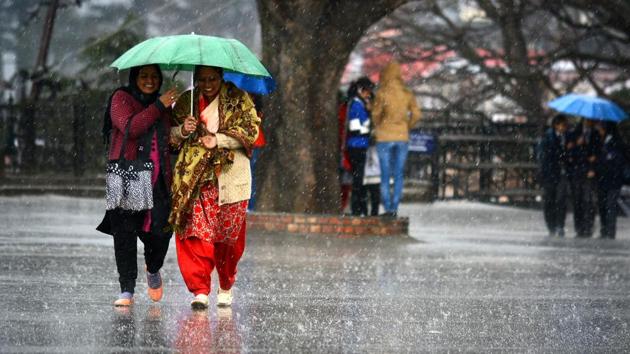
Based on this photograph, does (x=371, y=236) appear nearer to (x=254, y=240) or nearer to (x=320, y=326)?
(x=254, y=240)

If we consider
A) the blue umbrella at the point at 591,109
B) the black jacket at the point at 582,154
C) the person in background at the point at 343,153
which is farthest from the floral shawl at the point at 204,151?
the black jacket at the point at 582,154

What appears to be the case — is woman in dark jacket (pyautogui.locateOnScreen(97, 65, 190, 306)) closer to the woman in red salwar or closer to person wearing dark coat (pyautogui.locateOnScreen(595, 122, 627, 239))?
the woman in red salwar

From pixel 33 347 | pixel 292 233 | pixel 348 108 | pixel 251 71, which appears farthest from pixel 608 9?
pixel 33 347

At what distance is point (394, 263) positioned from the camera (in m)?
14.4

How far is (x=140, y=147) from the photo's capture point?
9.81 m

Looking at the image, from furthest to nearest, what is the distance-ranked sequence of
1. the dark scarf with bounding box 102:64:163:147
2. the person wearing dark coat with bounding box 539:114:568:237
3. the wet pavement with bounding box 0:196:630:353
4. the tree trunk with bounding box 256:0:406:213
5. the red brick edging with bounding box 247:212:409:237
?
the person wearing dark coat with bounding box 539:114:568:237 → the tree trunk with bounding box 256:0:406:213 → the red brick edging with bounding box 247:212:409:237 → the dark scarf with bounding box 102:64:163:147 → the wet pavement with bounding box 0:196:630:353

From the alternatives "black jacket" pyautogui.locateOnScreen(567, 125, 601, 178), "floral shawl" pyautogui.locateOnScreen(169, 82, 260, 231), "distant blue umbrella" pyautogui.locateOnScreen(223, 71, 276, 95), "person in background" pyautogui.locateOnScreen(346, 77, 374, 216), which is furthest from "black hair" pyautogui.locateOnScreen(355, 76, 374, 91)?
"floral shawl" pyautogui.locateOnScreen(169, 82, 260, 231)

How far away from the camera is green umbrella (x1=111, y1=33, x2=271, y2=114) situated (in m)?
9.28

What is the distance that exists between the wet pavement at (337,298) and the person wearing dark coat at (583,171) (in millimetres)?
2212

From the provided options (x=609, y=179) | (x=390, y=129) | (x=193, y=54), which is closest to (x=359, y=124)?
(x=390, y=129)

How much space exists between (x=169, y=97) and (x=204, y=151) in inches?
14.6

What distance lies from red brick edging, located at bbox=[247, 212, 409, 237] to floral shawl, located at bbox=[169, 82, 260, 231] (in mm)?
7684

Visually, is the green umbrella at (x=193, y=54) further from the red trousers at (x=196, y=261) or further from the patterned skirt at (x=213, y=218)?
the red trousers at (x=196, y=261)

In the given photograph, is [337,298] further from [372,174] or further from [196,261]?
[372,174]
